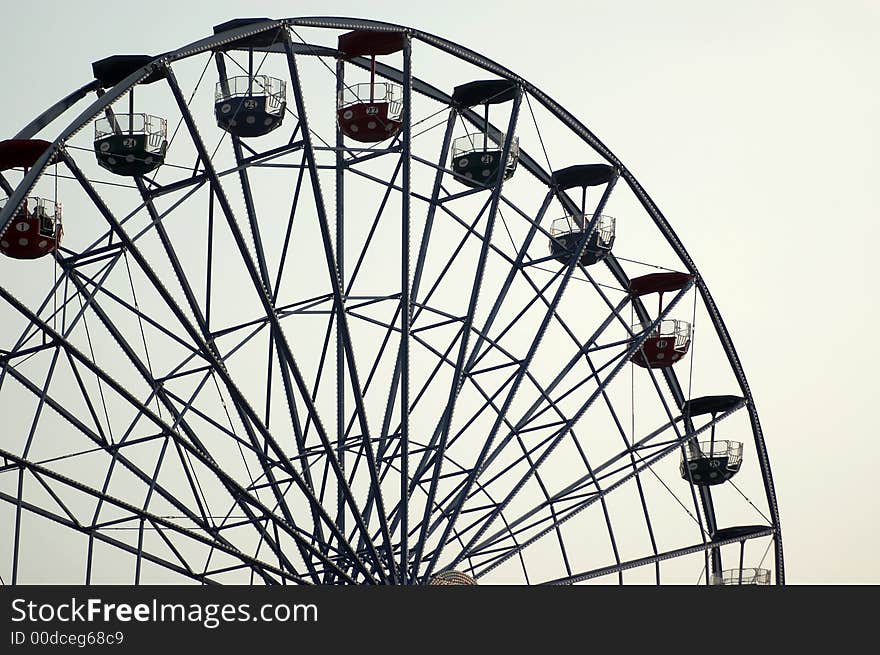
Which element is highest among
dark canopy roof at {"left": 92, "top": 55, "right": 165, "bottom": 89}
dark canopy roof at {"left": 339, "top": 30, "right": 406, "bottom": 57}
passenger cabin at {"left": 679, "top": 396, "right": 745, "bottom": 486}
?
dark canopy roof at {"left": 339, "top": 30, "right": 406, "bottom": 57}

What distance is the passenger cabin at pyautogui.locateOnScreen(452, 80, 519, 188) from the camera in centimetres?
3706

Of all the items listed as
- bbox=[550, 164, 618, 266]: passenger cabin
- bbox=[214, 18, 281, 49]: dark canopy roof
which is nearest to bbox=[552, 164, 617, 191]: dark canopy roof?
bbox=[550, 164, 618, 266]: passenger cabin

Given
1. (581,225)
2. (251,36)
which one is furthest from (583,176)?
(251,36)

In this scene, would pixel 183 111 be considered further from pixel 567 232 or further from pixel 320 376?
pixel 567 232

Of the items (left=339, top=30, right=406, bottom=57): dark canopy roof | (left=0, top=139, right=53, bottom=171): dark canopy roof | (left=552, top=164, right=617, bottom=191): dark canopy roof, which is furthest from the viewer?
(left=552, top=164, right=617, bottom=191): dark canopy roof

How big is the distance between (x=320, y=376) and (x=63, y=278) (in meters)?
6.28

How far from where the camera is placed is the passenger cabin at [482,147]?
3706 centimetres

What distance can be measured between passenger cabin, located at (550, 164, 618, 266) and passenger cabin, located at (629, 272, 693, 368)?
6.46 ft

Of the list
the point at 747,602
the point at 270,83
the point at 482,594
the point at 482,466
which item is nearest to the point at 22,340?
the point at 270,83

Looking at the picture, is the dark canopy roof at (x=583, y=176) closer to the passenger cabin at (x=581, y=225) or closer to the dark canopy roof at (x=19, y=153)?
the passenger cabin at (x=581, y=225)

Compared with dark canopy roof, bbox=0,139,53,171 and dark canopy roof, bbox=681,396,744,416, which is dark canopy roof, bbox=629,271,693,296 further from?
dark canopy roof, bbox=0,139,53,171

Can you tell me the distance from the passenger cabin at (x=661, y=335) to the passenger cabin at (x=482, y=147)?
21.4 ft

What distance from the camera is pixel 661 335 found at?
140 ft

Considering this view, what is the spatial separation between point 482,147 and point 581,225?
4.35 meters
